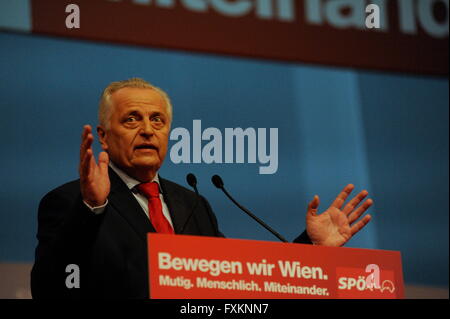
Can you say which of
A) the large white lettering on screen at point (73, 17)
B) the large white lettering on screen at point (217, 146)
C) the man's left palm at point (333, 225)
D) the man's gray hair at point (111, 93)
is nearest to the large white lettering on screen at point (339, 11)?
the large white lettering on screen at point (73, 17)

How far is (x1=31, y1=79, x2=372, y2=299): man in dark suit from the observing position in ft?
7.24

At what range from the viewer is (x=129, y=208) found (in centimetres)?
256

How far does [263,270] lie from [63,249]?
618mm

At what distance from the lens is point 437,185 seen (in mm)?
4324

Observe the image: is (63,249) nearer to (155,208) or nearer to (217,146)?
(155,208)

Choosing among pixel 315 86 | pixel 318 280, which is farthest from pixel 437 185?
pixel 318 280

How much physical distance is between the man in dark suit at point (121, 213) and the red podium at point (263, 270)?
290mm

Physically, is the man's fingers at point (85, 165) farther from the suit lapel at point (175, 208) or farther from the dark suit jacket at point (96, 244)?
the suit lapel at point (175, 208)

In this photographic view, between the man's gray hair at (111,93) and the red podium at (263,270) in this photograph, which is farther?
the man's gray hair at (111,93)

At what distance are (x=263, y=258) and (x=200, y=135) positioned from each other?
3.46 feet

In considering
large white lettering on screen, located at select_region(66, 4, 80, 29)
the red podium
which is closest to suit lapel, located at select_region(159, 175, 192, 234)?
the red podium

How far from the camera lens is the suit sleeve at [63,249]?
86.0 inches

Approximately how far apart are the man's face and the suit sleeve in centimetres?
33

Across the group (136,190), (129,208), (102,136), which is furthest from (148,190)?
(102,136)
